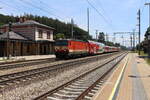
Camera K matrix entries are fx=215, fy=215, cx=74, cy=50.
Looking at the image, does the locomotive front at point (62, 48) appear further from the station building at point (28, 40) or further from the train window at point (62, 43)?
the station building at point (28, 40)

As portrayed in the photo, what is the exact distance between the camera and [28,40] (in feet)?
140

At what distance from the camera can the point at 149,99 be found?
8094mm

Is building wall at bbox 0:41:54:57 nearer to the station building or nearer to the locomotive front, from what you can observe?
the station building

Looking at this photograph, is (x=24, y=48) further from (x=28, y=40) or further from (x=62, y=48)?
(x=62, y=48)

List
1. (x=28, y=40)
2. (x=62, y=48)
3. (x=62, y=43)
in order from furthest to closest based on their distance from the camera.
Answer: (x=28, y=40) → (x=62, y=43) → (x=62, y=48)

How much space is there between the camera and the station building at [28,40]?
129 feet

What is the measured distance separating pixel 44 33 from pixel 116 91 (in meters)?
44.0

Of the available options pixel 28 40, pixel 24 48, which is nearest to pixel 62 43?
Result: pixel 28 40

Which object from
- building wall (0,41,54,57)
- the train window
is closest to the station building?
building wall (0,41,54,57)

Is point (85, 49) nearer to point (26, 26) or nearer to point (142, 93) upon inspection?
point (26, 26)

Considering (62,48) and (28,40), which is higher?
(28,40)

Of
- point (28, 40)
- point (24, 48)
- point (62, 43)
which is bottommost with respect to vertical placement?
point (24, 48)

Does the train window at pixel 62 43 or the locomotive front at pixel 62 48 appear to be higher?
the train window at pixel 62 43

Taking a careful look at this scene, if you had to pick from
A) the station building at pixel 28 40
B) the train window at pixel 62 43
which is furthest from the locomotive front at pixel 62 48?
the station building at pixel 28 40
